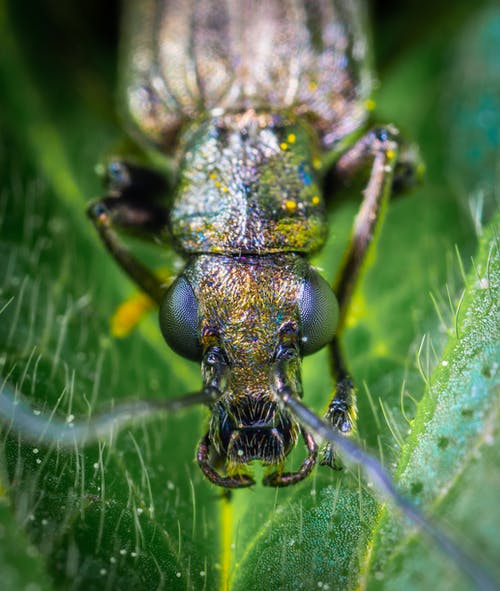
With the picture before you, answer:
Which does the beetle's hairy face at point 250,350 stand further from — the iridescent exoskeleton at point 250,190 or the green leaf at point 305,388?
the green leaf at point 305,388

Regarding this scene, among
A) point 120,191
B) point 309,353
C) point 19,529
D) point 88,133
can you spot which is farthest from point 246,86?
point 19,529

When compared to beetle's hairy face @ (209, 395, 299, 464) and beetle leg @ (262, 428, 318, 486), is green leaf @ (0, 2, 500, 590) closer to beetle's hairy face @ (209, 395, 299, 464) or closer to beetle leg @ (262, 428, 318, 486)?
beetle leg @ (262, 428, 318, 486)

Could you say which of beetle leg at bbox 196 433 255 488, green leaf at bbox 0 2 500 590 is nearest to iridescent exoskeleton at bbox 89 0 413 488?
beetle leg at bbox 196 433 255 488

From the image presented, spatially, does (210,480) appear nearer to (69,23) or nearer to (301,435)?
(301,435)

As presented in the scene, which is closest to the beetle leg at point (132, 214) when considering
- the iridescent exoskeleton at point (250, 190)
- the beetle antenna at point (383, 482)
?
the iridescent exoskeleton at point (250, 190)

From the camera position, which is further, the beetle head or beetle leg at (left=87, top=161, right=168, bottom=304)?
beetle leg at (left=87, top=161, right=168, bottom=304)
